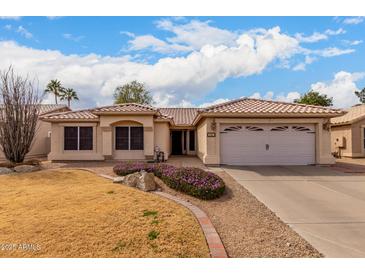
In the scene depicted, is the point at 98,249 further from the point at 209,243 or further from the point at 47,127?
the point at 47,127

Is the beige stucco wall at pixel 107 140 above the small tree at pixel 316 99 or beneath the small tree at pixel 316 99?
beneath

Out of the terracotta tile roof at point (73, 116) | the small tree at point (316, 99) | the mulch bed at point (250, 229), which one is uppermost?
the small tree at point (316, 99)

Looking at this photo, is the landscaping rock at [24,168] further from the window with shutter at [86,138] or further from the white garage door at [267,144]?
the white garage door at [267,144]

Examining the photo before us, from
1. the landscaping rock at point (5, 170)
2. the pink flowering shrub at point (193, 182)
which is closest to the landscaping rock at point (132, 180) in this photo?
the pink flowering shrub at point (193, 182)

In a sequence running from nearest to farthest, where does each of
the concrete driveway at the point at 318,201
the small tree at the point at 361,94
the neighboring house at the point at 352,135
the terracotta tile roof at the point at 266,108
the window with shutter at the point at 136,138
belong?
the concrete driveway at the point at 318,201
the terracotta tile roof at the point at 266,108
the window with shutter at the point at 136,138
the neighboring house at the point at 352,135
the small tree at the point at 361,94

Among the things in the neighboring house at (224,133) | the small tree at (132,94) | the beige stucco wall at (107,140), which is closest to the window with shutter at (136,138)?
the neighboring house at (224,133)

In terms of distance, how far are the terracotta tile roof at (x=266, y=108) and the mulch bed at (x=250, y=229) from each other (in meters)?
7.61

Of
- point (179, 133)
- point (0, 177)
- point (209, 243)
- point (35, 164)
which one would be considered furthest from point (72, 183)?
point (179, 133)

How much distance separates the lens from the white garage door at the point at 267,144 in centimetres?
1544

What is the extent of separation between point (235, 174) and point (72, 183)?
6885mm

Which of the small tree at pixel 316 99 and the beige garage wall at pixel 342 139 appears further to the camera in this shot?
the small tree at pixel 316 99

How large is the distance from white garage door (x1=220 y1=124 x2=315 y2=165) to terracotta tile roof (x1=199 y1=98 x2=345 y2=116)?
909mm

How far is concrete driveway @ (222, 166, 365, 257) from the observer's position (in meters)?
5.24

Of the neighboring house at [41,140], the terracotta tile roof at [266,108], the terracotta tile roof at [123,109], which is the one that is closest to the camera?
the terracotta tile roof at [266,108]
